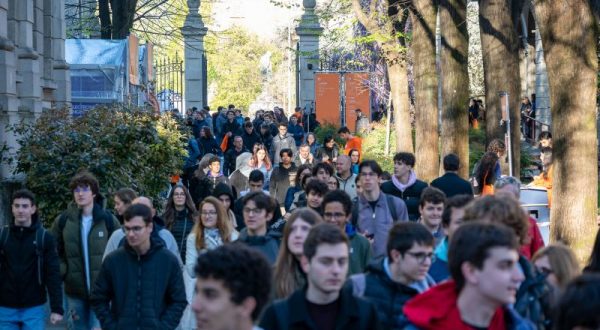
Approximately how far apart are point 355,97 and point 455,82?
76.6 ft

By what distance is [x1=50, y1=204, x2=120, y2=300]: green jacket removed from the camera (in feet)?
34.4

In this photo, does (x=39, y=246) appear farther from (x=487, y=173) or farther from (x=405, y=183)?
(x=487, y=173)

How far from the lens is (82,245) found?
10539 mm

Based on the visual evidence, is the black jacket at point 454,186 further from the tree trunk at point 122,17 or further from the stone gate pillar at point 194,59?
the stone gate pillar at point 194,59

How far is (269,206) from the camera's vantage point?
30.2 ft

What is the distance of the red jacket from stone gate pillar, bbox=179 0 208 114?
40.3 m

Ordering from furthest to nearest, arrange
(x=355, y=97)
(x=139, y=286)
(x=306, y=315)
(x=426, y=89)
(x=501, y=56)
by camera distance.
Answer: (x=355, y=97)
(x=426, y=89)
(x=501, y=56)
(x=139, y=286)
(x=306, y=315)

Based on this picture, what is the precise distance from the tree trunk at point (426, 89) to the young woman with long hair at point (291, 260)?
15.9 meters

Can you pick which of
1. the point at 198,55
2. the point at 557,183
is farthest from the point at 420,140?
the point at 198,55

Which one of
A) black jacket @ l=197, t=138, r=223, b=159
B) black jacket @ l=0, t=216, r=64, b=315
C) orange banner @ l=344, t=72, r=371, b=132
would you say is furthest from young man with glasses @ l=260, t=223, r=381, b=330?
orange banner @ l=344, t=72, r=371, b=132

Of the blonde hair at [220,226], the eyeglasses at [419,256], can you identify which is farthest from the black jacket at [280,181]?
the eyeglasses at [419,256]

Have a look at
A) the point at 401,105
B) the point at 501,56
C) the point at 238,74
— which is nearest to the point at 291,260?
the point at 501,56

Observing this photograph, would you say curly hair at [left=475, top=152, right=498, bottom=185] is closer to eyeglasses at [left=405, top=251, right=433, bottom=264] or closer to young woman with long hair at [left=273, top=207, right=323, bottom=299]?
young woman with long hair at [left=273, top=207, right=323, bottom=299]

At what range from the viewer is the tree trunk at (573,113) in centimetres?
1368
